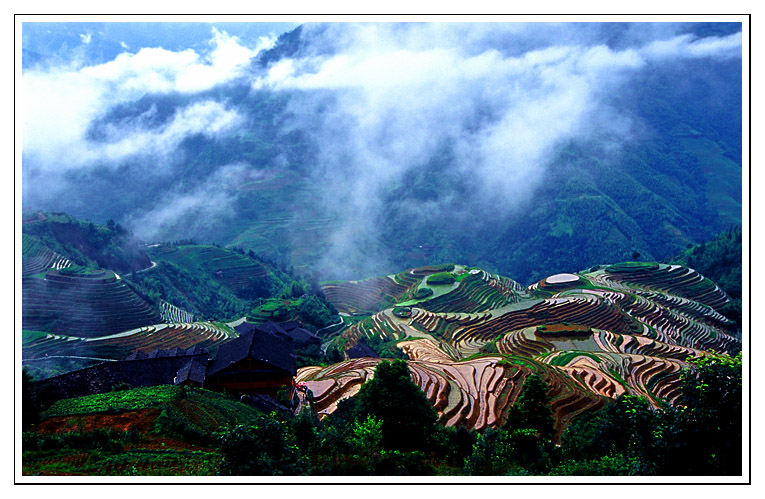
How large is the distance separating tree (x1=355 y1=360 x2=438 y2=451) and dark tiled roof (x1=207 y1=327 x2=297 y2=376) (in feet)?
17.4

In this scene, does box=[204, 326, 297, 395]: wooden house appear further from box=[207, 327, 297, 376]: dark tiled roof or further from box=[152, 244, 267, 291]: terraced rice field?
box=[152, 244, 267, 291]: terraced rice field

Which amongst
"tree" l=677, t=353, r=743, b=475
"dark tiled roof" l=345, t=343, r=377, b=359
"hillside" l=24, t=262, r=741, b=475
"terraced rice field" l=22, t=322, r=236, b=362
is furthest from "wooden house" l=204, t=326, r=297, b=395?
"terraced rice field" l=22, t=322, r=236, b=362

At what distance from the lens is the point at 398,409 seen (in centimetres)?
1249

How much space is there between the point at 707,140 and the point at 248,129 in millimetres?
114450

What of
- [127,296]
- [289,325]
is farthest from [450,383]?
[127,296]

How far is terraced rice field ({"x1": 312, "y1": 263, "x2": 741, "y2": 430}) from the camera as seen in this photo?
803 inches

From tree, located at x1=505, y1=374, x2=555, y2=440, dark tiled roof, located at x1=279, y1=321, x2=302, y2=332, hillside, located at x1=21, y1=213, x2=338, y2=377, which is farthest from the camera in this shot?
dark tiled roof, located at x1=279, y1=321, x2=302, y2=332

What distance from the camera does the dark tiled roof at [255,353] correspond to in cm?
1703

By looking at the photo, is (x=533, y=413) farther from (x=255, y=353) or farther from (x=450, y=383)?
(x=255, y=353)

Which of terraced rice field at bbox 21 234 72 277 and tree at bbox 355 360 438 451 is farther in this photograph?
terraced rice field at bbox 21 234 72 277

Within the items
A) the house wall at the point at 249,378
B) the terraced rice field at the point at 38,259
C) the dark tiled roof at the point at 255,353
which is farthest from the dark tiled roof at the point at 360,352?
the terraced rice field at the point at 38,259

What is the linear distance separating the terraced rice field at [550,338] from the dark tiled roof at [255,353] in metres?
1.87

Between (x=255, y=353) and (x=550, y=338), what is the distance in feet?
77.9
